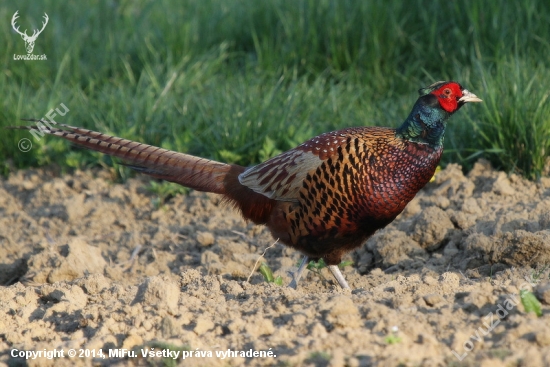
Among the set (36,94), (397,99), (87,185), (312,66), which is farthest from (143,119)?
(397,99)

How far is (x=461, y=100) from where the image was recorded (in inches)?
164

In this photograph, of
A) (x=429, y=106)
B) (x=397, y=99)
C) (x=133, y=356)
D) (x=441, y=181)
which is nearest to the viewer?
(x=133, y=356)

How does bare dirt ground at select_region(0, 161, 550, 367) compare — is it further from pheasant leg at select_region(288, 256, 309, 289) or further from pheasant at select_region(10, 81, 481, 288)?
pheasant at select_region(10, 81, 481, 288)

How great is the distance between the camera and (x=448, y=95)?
13.5 feet

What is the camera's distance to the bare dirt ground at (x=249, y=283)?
118 inches

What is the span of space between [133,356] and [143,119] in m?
3.32

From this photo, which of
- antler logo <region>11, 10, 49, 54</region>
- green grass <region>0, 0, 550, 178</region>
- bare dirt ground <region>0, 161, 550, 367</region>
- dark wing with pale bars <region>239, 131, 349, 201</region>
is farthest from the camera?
antler logo <region>11, 10, 49, 54</region>

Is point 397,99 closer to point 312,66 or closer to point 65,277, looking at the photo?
point 312,66

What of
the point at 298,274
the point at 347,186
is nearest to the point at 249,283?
the point at 298,274

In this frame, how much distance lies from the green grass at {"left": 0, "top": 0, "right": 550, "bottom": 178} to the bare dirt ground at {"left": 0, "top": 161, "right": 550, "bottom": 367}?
346mm

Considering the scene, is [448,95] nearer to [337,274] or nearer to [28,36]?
[337,274]

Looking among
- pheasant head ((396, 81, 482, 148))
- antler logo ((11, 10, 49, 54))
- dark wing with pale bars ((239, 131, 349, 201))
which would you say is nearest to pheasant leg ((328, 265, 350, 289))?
dark wing with pale bars ((239, 131, 349, 201))

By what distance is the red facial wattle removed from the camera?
412cm

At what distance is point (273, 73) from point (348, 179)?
9.60 feet
